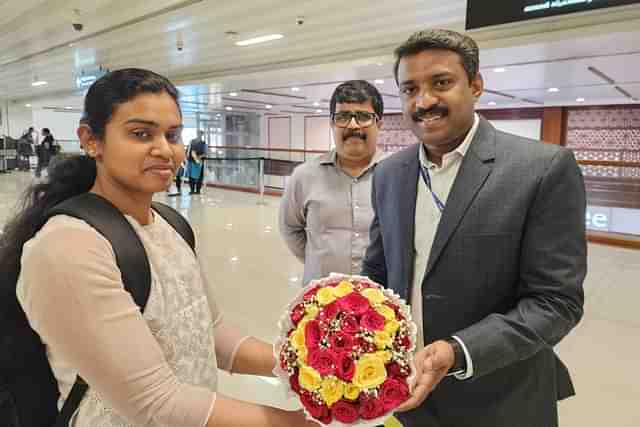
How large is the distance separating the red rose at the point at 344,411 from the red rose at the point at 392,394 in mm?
57

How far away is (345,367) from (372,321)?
102 mm

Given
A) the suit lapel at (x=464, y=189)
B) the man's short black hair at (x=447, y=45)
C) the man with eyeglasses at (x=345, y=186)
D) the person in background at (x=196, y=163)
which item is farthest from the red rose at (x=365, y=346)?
the person in background at (x=196, y=163)

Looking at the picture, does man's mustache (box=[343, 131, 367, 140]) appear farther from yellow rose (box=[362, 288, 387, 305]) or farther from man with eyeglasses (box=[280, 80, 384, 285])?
yellow rose (box=[362, 288, 387, 305])

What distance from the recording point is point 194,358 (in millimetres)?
1027

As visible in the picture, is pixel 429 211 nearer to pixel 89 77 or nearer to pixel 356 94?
pixel 356 94

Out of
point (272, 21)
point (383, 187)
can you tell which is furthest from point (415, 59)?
point (272, 21)

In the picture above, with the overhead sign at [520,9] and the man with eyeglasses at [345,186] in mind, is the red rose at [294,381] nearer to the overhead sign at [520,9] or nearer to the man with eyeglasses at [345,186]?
the man with eyeglasses at [345,186]

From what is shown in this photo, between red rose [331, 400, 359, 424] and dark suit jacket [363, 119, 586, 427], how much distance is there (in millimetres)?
362

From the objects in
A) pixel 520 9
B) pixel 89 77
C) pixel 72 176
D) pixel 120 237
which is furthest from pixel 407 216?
pixel 89 77

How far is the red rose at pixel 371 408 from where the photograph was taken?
0.79 meters

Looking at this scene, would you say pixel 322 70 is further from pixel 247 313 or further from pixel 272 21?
pixel 247 313

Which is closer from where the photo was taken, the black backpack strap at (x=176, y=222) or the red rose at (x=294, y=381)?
the red rose at (x=294, y=381)

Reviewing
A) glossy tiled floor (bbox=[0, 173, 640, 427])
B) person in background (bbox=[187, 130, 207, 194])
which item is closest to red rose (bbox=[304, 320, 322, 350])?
glossy tiled floor (bbox=[0, 173, 640, 427])

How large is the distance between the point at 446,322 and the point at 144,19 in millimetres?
7376
